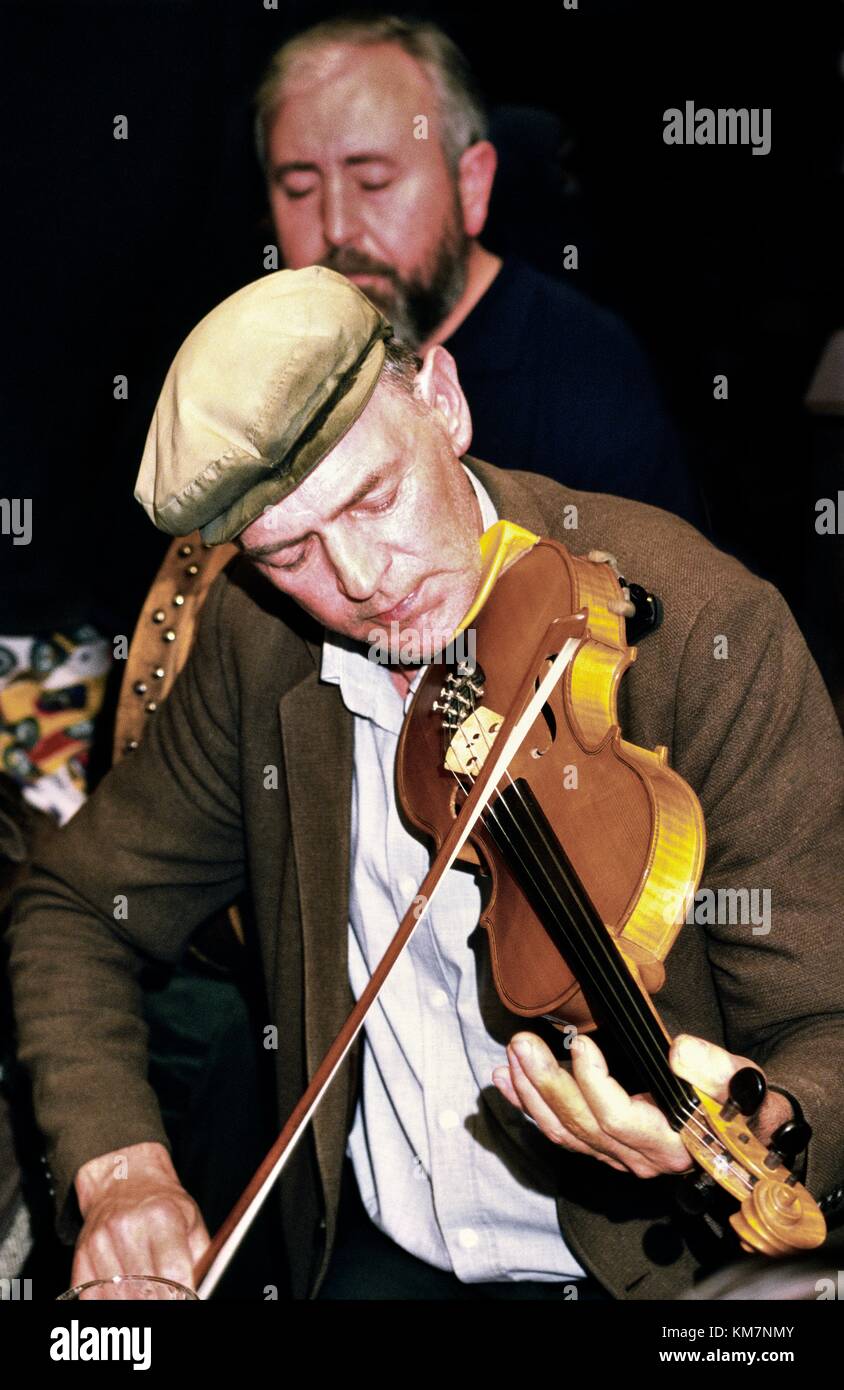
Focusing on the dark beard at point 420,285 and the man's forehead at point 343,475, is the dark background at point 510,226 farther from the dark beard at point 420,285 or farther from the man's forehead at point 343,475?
the man's forehead at point 343,475

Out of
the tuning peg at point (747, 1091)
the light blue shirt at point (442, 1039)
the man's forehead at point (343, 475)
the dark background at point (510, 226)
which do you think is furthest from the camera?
the dark background at point (510, 226)

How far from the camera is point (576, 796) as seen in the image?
1.28 meters

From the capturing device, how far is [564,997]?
1.25 meters

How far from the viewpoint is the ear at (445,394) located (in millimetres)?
1436

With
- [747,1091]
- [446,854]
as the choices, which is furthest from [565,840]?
[747,1091]

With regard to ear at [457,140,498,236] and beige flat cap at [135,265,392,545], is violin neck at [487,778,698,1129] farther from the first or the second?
ear at [457,140,498,236]

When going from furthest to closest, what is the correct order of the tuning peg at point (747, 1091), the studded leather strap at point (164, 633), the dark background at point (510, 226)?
the studded leather strap at point (164, 633)
the dark background at point (510, 226)
the tuning peg at point (747, 1091)

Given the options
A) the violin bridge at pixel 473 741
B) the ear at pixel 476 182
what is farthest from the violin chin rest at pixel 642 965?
the ear at pixel 476 182

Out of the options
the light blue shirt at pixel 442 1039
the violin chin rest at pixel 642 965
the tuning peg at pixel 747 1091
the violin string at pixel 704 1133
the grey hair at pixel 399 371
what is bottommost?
the light blue shirt at pixel 442 1039

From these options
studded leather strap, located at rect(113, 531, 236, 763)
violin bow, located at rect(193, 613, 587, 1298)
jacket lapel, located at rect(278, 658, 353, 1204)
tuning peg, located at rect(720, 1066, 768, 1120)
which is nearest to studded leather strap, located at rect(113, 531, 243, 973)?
studded leather strap, located at rect(113, 531, 236, 763)

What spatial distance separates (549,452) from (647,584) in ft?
1.91

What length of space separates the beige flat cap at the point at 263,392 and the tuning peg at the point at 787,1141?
67cm
